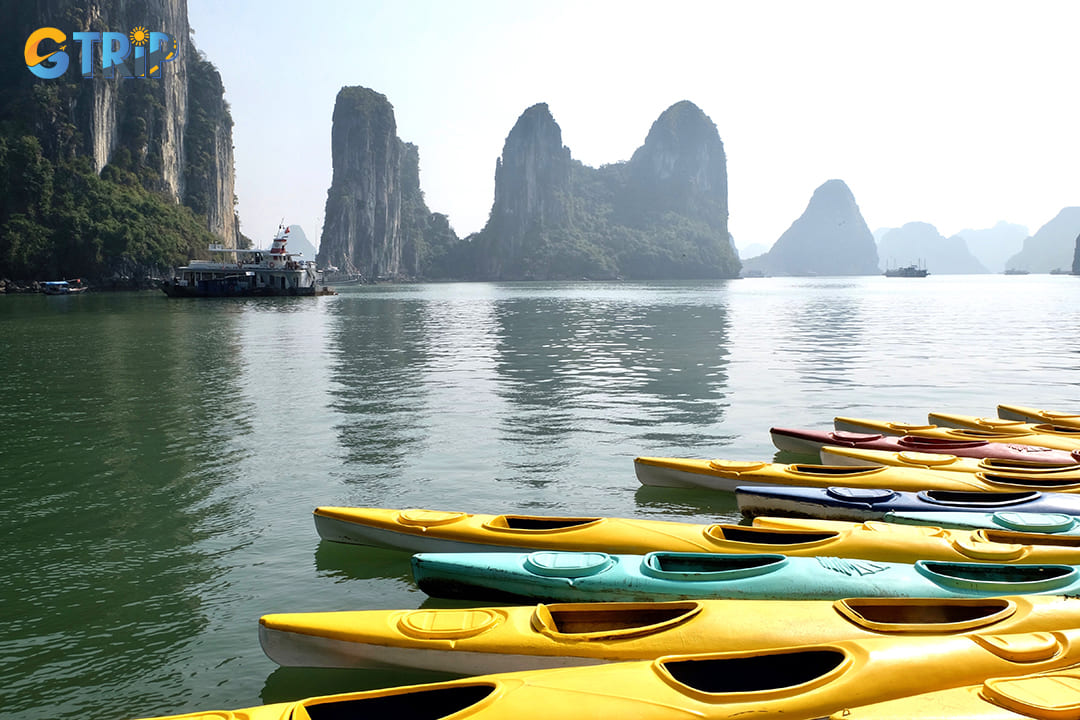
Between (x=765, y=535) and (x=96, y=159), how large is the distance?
313 feet

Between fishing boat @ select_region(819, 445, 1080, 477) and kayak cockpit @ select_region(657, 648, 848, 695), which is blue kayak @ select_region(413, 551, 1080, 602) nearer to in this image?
kayak cockpit @ select_region(657, 648, 848, 695)

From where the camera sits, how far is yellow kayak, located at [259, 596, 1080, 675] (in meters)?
3.75

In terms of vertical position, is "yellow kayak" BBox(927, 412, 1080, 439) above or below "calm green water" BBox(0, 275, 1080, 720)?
above

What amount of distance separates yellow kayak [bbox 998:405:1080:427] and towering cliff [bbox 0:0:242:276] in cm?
8405

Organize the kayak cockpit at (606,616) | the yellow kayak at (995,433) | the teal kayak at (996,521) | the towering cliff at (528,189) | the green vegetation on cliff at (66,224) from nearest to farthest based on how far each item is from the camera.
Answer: the kayak cockpit at (606,616) → the teal kayak at (996,521) → the yellow kayak at (995,433) → the green vegetation on cliff at (66,224) → the towering cliff at (528,189)

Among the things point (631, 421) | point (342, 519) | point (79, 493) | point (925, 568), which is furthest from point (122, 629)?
point (631, 421)

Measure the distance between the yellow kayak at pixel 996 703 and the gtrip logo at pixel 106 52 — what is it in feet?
328

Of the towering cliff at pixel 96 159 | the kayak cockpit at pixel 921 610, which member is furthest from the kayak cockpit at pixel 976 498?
the towering cliff at pixel 96 159

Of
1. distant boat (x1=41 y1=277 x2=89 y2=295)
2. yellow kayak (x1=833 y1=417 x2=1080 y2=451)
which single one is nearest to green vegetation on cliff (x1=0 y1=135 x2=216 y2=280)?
distant boat (x1=41 y1=277 x2=89 y2=295)

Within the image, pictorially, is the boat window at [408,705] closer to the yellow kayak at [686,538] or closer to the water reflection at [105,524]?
the water reflection at [105,524]

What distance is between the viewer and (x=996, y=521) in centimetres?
571

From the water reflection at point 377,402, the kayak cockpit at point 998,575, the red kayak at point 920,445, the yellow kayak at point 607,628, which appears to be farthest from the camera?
the water reflection at point 377,402

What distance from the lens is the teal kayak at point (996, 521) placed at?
554cm

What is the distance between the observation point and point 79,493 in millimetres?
8477
